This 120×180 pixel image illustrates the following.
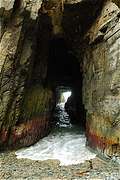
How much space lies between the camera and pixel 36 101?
1920 centimetres

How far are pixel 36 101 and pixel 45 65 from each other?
3.23 m

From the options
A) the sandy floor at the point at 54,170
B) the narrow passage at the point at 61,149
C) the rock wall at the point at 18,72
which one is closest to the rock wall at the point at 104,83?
the narrow passage at the point at 61,149

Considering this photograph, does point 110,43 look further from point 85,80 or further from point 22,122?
point 22,122

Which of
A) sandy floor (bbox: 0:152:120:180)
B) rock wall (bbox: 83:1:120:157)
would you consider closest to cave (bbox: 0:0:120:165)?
rock wall (bbox: 83:1:120:157)

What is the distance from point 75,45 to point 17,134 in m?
8.40

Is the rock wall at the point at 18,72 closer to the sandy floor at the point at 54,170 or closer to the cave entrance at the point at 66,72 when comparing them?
the sandy floor at the point at 54,170

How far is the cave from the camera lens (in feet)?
47.4

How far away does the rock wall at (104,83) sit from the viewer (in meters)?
13.7

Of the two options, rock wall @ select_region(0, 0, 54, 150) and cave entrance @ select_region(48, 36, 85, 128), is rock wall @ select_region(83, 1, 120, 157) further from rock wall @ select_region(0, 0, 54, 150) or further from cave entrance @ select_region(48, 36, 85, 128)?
cave entrance @ select_region(48, 36, 85, 128)

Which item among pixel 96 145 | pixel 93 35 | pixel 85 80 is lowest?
pixel 96 145

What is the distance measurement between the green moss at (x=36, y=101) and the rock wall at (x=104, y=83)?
3.48 metres

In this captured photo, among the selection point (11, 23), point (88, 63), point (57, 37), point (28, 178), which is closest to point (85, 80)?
point (88, 63)

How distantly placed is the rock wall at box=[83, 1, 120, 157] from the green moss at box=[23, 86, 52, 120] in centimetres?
348

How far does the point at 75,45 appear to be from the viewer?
2106 cm
